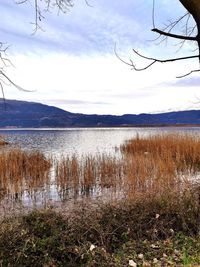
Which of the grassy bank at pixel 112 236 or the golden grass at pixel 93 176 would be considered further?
the golden grass at pixel 93 176

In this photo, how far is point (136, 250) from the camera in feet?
16.4

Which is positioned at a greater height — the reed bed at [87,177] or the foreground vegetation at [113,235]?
the foreground vegetation at [113,235]

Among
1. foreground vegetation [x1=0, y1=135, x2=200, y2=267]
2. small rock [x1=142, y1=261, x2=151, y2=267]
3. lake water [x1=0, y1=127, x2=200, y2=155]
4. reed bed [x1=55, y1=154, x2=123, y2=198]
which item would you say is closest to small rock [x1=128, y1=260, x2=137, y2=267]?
foreground vegetation [x1=0, y1=135, x2=200, y2=267]

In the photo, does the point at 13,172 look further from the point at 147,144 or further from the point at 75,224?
the point at 147,144

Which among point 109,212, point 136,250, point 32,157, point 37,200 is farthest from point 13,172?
point 136,250

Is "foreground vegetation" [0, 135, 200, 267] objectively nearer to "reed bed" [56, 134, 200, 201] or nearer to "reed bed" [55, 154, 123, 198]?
"reed bed" [56, 134, 200, 201]

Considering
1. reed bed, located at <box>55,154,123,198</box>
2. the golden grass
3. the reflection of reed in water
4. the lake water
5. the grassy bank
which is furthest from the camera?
the lake water

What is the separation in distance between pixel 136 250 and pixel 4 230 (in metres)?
1.86

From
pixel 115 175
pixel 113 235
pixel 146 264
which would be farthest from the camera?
pixel 115 175

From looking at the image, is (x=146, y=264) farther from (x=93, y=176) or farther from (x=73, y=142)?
(x=73, y=142)

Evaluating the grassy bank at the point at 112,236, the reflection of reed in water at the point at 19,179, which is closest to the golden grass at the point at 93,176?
the reflection of reed in water at the point at 19,179

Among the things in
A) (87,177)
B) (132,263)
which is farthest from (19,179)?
(132,263)

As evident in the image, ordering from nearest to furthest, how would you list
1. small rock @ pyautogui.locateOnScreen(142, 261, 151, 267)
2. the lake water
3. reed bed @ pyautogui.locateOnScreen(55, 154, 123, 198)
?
small rock @ pyautogui.locateOnScreen(142, 261, 151, 267), reed bed @ pyautogui.locateOnScreen(55, 154, 123, 198), the lake water

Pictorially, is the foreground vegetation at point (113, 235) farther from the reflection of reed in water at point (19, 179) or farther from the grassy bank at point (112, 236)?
the reflection of reed in water at point (19, 179)
